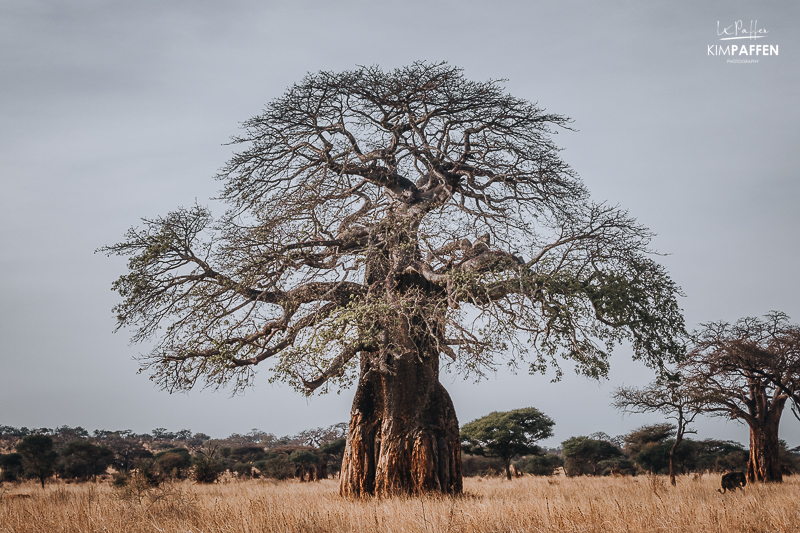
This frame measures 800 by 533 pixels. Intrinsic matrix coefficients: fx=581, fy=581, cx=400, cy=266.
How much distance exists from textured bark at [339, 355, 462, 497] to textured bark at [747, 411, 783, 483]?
12034mm

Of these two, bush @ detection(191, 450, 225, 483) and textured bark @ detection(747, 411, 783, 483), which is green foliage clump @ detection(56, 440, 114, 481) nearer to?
bush @ detection(191, 450, 225, 483)

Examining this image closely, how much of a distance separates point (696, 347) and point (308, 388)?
1357cm

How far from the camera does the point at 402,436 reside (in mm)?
10023

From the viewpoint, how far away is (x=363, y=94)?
11266 mm

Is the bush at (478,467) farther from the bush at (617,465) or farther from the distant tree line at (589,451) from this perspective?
the bush at (617,465)

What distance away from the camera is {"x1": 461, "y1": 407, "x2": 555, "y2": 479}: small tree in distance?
26016 mm

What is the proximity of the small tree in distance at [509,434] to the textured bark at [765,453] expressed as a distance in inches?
385

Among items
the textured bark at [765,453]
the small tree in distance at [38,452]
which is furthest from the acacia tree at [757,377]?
the small tree in distance at [38,452]

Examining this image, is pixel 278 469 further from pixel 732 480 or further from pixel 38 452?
pixel 732 480

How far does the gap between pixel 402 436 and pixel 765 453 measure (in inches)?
529

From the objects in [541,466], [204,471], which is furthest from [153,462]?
[541,466]

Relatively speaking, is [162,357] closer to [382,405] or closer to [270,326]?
[270,326]

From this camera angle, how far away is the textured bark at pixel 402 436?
32.1 feet

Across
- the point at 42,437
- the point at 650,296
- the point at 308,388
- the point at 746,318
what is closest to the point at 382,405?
the point at 308,388
